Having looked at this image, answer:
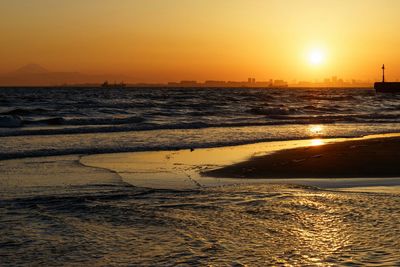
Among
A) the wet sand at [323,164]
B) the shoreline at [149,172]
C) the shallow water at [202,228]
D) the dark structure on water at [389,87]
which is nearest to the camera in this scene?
the shallow water at [202,228]

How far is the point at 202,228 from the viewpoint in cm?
684

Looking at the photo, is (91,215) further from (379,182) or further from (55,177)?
(379,182)

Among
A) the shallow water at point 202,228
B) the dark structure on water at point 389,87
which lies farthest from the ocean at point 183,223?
the dark structure on water at point 389,87

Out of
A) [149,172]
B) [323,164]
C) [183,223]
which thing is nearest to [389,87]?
[323,164]

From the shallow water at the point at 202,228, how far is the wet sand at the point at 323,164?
3.22 metres

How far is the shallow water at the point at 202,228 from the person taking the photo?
5672 mm

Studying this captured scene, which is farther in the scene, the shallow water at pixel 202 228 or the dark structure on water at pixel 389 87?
the dark structure on water at pixel 389 87

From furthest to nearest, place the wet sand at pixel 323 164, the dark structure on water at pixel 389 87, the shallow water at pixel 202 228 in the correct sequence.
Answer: the dark structure on water at pixel 389 87 < the wet sand at pixel 323 164 < the shallow water at pixel 202 228

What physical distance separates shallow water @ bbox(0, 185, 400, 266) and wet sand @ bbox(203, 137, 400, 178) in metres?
3.22

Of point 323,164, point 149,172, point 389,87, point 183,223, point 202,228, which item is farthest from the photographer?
point 389,87

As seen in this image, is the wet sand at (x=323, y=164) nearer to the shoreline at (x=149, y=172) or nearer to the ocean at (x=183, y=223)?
the shoreline at (x=149, y=172)

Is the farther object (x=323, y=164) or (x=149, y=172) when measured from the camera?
(x=323, y=164)

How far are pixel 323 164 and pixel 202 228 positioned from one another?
7.98 m

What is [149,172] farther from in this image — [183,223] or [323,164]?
[183,223]
